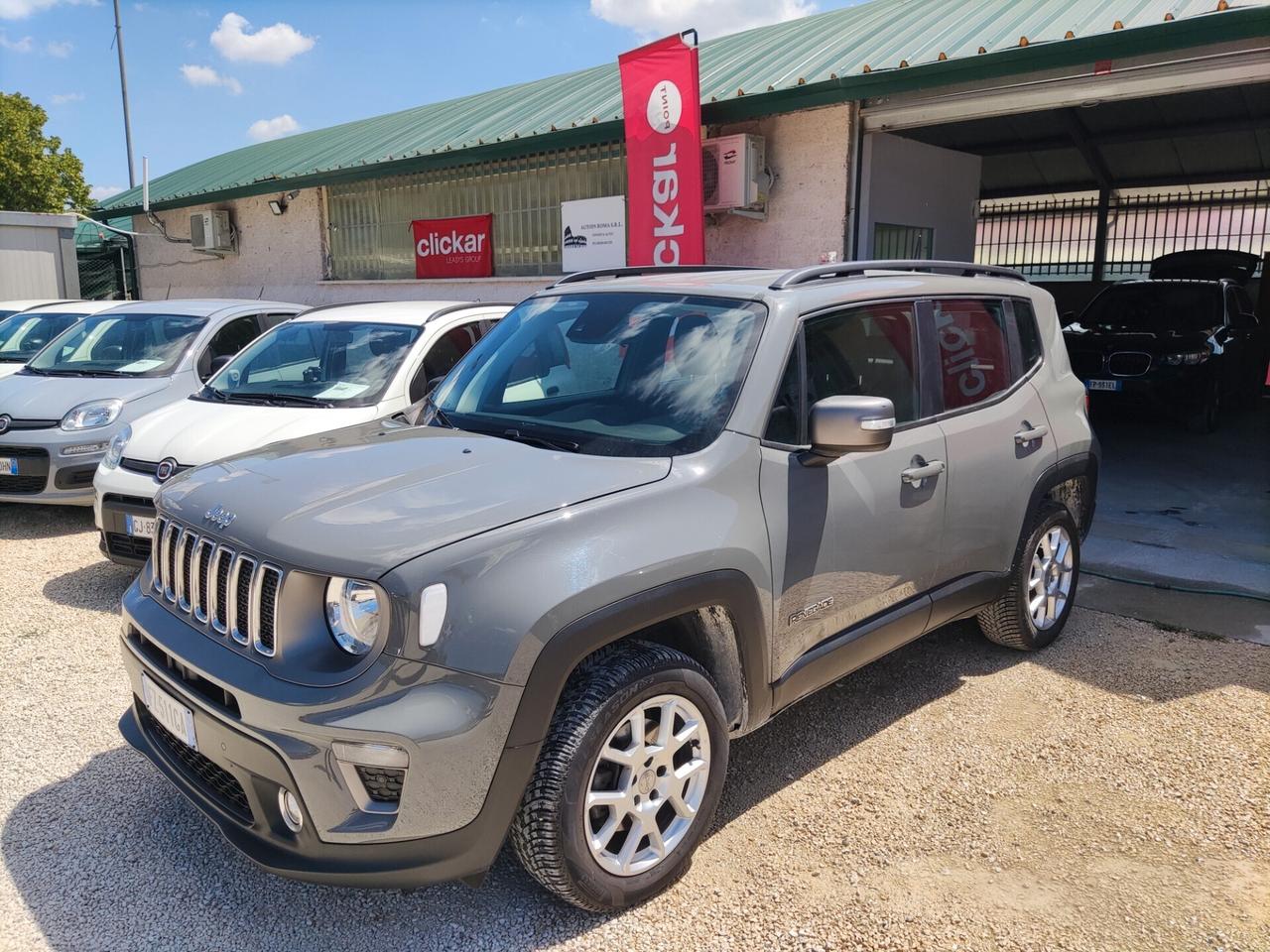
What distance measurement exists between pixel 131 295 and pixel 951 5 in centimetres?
1688

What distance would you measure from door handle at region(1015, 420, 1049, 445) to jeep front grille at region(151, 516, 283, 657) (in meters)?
3.16

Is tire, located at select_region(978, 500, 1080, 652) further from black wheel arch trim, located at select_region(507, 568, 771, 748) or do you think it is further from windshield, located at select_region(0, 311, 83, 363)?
windshield, located at select_region(0, 311, 83, 363)

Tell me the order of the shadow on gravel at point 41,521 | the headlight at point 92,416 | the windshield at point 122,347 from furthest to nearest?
the windshield at point 122,347
the shadow on gravel at point 41,521
the headlight at point 92,416

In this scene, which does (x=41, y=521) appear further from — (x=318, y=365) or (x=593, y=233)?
(x=593, y=233)

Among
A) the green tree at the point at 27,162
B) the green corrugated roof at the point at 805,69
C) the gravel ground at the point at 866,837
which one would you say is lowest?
the gravel ground at the point at 866,837

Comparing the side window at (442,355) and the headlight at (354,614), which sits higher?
the side window at (442,355)

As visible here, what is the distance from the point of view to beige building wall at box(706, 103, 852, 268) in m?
8.60


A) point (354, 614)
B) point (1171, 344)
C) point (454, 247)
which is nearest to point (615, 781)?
point (354, 614)

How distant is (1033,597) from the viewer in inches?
181

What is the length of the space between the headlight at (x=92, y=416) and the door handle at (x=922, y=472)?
5.78 meters

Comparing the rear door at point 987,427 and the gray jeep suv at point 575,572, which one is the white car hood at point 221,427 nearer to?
the gray jeep suv at point 575,572

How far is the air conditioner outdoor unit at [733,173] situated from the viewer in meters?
8.74

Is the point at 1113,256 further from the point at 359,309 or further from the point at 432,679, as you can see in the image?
the point at 432,679

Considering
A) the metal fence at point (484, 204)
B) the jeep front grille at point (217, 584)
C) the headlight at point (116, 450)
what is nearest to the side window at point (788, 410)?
the jeep front grille at point (217, 584)
